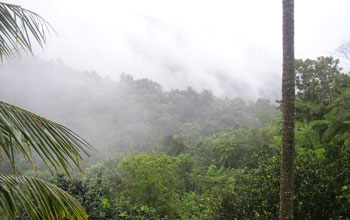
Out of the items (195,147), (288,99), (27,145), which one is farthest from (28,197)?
(195,147)

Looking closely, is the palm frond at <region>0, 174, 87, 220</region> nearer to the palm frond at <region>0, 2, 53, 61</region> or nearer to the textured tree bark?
the palm frond at <region>0, 2, 53, 61</region>

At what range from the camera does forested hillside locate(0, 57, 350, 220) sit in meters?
4.30

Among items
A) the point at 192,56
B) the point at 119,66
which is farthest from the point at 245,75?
the point at 119,66

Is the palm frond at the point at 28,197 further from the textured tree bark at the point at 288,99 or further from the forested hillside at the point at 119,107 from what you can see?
the forested hillside at the point at 119,107

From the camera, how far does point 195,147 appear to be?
803 inches

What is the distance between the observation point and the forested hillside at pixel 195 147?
4301mm

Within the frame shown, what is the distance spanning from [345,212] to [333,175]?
68cm

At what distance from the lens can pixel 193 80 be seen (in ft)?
236

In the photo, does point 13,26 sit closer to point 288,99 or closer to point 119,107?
point 288,99

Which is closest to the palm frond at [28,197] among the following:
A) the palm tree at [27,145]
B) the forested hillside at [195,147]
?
the palm tree at [27,145]

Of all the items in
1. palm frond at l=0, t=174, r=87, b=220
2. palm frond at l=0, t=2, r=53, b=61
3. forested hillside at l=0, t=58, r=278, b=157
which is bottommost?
palm frond at l=0, t=174, r=87, b=220

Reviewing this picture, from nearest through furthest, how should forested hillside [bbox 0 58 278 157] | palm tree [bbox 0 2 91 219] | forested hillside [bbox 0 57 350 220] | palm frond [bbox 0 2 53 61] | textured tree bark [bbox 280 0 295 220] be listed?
1. palm tree [bbox 0 2 91 219]
2. palm frond [bbox 0 2 53 61]
3. textured tree bark [bbox 280 0 295 220]
4. forested hillside [bbox 0 57 350 220]
5. forested hillside [bbox 0 58 278 157]

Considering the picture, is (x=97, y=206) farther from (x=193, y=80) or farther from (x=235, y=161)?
(x=193, y=80)

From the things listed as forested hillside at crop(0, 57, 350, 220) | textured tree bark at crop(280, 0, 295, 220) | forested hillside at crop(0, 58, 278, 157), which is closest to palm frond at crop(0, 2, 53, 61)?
forested hillside at crop(0, 57, 350, 220)
